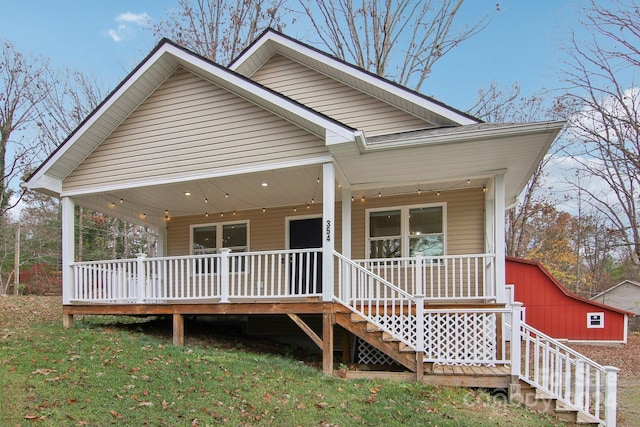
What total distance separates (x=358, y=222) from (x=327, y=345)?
366 centimetres

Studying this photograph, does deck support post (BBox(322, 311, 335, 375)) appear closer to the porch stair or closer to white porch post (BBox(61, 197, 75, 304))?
the porch stair

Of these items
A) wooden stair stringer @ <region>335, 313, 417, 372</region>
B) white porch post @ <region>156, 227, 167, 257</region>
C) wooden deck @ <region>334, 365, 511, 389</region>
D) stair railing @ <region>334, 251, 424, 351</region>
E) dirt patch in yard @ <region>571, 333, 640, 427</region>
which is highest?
white porch post @ <region>156, 227, 167, 257</region>

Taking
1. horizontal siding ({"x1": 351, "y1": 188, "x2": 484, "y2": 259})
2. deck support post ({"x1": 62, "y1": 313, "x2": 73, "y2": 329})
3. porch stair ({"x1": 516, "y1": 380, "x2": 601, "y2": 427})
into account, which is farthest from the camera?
horizontal siding ({"x1": 351, "y1": 188, "x2": 484, "y2": 259})

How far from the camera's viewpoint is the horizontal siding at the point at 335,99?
29.9 ft

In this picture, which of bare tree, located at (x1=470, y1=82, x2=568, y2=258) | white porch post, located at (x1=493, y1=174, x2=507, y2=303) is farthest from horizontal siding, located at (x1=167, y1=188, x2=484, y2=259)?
bare tree, located at (x1=470, y1=82, x2=568, y2=258)

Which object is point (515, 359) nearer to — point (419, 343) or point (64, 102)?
point (419, 343)

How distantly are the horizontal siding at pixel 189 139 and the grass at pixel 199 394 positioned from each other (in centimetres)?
335

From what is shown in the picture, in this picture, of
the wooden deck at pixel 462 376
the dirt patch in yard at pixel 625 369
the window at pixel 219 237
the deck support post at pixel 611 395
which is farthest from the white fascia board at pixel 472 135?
the window at pixel 219 237

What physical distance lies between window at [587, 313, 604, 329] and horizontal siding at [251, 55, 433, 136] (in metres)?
8.11

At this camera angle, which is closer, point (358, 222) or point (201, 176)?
point (201, 176)

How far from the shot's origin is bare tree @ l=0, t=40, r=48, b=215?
1964cm

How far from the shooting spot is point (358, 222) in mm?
9727

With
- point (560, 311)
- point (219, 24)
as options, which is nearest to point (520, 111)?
point (560, 311)

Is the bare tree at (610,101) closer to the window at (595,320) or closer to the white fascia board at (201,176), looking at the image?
the window at (595,320)
